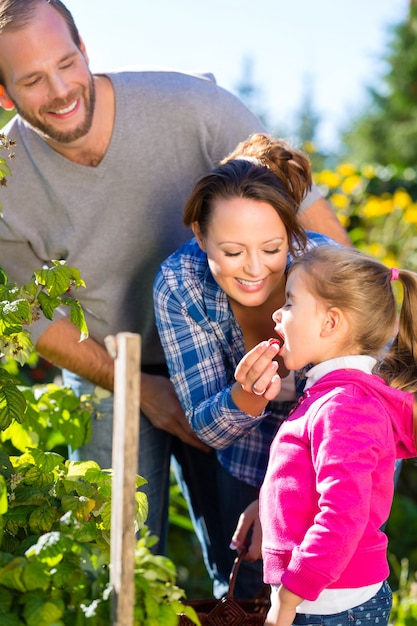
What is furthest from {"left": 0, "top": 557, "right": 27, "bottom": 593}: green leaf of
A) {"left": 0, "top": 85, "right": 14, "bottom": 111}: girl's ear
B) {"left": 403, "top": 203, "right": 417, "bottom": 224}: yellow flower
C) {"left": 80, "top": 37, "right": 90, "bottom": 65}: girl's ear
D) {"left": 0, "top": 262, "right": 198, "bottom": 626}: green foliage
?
{"left": 403, "top": 203, "right": 417, "bottom": 224}: yellow flower

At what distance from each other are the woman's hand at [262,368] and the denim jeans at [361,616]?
48cm

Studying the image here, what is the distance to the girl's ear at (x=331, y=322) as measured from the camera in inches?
A: 72.2

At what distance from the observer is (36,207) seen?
2732 mm

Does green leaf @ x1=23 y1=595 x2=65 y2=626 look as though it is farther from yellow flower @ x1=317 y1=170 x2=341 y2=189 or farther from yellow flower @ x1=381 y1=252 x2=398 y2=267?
yellow flower @ x1=317 y1=170 x2=341 y2=189

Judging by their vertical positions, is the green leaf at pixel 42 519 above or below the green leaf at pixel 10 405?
below

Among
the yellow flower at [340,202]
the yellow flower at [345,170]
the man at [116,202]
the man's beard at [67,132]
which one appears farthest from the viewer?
the yellow flower at [345,170]

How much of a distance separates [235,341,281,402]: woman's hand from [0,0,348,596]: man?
900 millimetres

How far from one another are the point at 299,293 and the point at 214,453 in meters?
1.16

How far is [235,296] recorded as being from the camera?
2229mm

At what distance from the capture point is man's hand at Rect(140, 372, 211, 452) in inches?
109

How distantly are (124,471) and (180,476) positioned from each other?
1849 mm

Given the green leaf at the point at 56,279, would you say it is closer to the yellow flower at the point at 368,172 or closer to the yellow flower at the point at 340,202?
the yellow flower at the point at 340,202

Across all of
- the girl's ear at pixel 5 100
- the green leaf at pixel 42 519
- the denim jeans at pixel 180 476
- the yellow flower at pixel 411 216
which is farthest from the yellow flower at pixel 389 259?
the green leaf at pixel 42 519

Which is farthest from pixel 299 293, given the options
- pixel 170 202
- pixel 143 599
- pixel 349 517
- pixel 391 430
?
pixel 170 202
